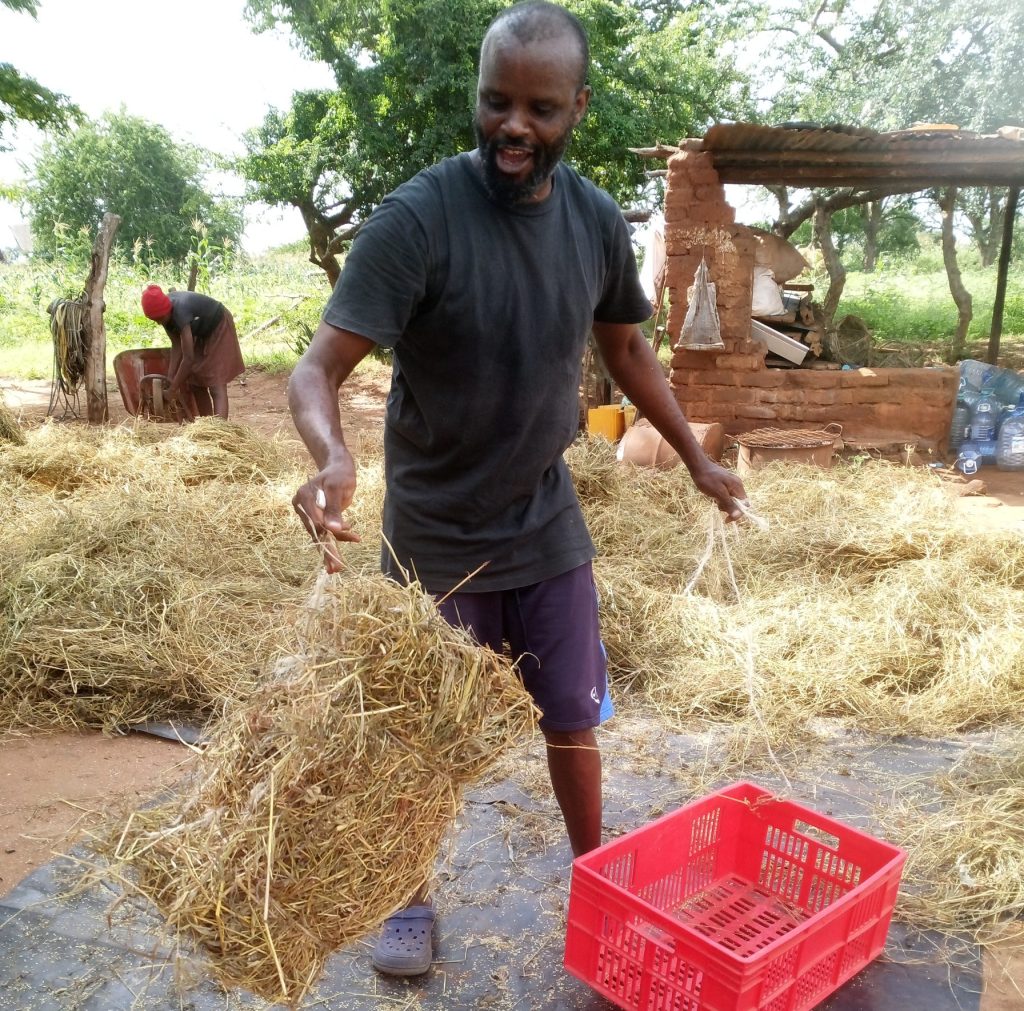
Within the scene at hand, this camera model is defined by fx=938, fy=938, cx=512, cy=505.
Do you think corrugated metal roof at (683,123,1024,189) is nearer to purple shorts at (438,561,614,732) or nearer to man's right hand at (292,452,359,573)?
purple shorts at (438,561,614,732)

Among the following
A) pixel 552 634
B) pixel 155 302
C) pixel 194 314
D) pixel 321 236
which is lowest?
pixel 552 634

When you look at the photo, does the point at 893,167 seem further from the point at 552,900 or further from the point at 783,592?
the point at 552,900

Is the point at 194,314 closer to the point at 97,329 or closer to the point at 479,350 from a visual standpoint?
the point at 97,329

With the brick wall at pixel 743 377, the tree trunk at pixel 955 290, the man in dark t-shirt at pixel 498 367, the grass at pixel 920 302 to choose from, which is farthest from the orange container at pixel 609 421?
the grass at pixel 920 302

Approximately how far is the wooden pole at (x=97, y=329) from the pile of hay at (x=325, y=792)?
7873mm

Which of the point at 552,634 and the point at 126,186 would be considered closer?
the point at 552,634

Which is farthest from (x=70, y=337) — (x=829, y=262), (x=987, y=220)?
(x=987, y=220)

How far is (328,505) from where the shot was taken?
4.96ft

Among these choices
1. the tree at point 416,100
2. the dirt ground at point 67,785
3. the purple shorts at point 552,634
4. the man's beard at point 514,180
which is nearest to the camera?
the man's beard at point 514,180

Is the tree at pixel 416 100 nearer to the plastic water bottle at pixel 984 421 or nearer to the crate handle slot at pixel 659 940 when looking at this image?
the plastic water bottle at pixel 984 421

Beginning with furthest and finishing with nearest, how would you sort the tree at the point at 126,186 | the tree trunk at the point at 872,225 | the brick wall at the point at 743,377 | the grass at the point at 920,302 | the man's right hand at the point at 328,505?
1. the tree at the point at 126,186
2. the tree trunk at the point at 872,225
3. the grass at the point at 920,302
4. the brick wall at the point at 743,377
5. the man's right hand at the point at 328,505

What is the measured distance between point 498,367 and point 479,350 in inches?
2.1

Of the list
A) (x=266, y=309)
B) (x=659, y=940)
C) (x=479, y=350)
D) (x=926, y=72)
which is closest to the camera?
(x=479, y=350)

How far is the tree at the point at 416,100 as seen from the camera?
12.8 metres
